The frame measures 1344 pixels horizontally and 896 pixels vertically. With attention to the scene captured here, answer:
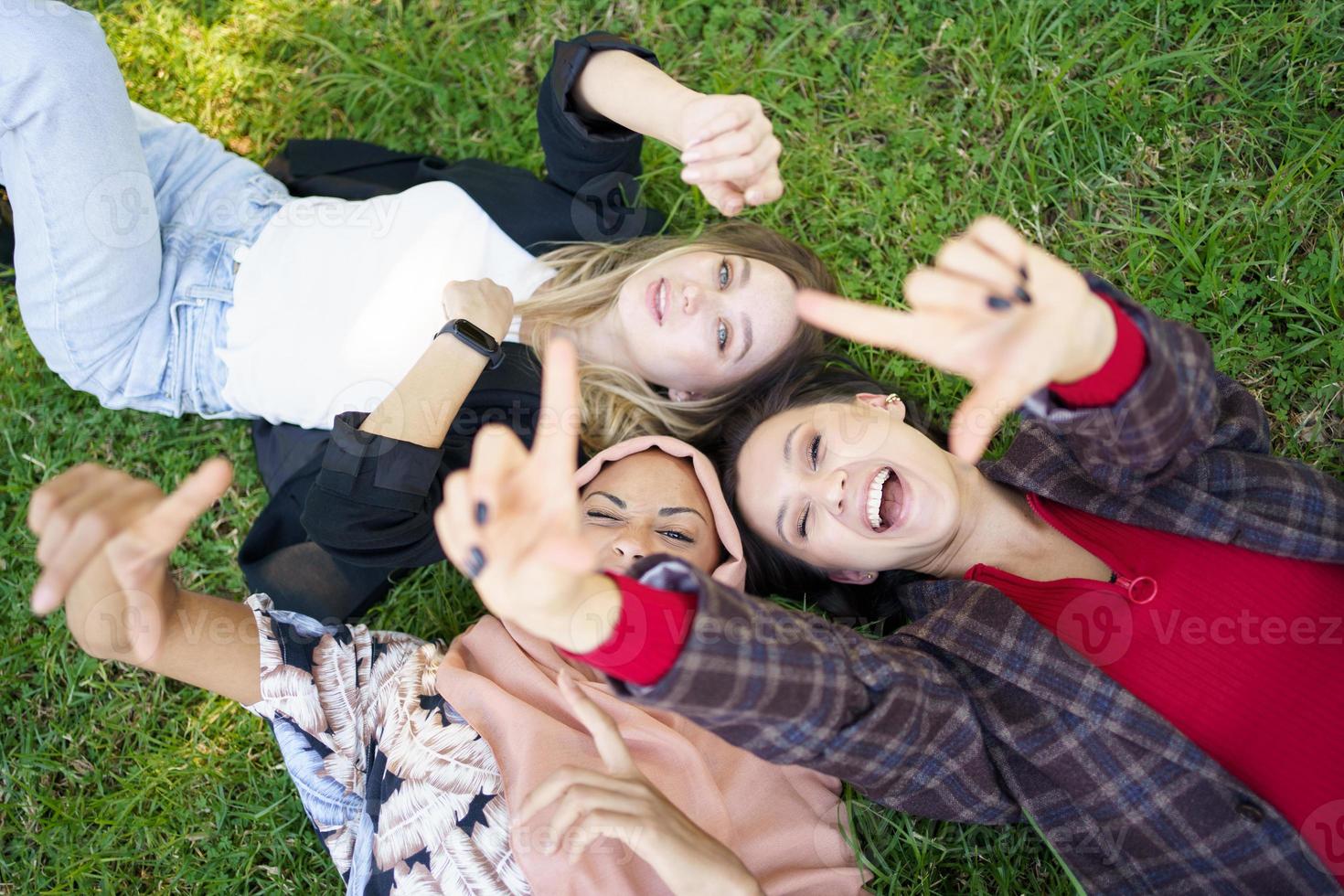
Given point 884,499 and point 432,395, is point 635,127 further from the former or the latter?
point 884,499

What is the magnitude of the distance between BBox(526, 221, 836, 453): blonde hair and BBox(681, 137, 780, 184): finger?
0.52 m

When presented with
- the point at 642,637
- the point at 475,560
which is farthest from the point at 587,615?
the point at 475,560

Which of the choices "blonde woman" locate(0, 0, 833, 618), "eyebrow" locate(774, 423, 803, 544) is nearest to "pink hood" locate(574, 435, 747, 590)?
"eyebrow" locate(774, 423, 803, 544)

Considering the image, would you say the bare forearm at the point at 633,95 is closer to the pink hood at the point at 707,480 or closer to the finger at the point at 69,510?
the pink hood at the point at 707,480

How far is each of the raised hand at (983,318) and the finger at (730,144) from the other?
687mm

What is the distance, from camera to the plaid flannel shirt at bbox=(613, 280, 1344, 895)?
174 centimetres

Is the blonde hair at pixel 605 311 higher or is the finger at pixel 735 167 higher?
the finger at pixel 735 167

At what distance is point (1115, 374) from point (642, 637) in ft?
3.28

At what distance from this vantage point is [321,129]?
10.6ft

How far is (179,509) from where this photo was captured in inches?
60.6

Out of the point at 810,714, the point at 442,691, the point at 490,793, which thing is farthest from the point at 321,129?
the point at 810,714

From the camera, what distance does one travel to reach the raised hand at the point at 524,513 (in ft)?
4.67

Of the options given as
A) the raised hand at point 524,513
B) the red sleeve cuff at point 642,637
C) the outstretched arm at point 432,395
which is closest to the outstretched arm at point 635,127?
the outstretched arm at point 432,395

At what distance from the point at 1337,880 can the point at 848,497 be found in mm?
1289
